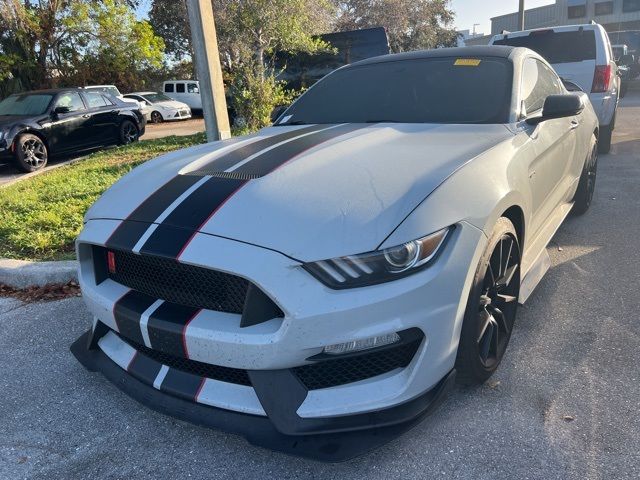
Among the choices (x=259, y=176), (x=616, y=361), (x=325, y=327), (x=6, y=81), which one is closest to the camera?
(x=325, y=327)

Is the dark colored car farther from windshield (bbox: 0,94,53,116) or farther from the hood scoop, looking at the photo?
the hood scoop

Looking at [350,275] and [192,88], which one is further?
[192,88]

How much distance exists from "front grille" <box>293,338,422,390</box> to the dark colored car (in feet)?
28.8

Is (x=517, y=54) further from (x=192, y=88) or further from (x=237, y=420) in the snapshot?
(x=192, y=88)

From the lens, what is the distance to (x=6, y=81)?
72.2 feet

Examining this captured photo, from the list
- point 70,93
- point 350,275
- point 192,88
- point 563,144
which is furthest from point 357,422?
point 192,88

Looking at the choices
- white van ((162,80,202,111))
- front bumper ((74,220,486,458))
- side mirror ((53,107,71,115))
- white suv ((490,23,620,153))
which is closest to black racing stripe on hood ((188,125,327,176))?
front bumper ((74,220,486,458))

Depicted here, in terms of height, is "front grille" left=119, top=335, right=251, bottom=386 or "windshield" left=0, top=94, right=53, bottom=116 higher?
"windshield" left=0, top=94, right=53, bottom=116

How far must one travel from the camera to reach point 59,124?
973 centimetres

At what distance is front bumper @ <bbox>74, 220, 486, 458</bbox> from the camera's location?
1789 millimetres

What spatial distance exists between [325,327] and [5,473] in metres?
1.46

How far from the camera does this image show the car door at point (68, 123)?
9.64 metres

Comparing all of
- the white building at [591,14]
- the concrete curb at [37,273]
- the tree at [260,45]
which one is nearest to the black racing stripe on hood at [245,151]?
the concrete curb at [37,273]

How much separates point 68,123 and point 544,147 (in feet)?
30.3
